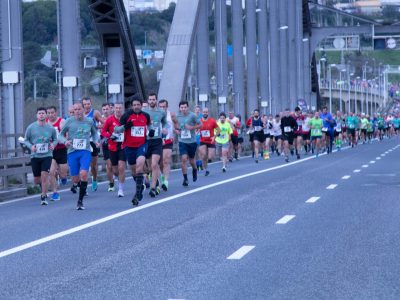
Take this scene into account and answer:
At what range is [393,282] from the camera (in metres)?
9.88

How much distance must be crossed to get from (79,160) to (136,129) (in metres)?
1.09

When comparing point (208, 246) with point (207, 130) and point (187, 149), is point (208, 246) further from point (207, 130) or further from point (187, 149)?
point (207, 130)

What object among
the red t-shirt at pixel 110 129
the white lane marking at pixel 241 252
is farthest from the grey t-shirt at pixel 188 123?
the white lane marking at pixel 241 252

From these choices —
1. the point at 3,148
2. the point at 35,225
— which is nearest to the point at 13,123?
the point at 3,148

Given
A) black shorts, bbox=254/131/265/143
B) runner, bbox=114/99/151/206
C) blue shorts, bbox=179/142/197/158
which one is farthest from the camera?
black shorts, bbox=254/131/265/143

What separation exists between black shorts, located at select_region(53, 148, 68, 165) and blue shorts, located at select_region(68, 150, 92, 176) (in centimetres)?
351

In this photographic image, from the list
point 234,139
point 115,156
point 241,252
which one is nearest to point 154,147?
point 115,156

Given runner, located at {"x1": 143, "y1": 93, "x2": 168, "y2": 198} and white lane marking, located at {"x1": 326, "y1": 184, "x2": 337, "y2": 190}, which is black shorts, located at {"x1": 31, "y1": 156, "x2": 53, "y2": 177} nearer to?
runner, located at {"x1": 143, "y1": 93, "x2": 168, "y2": 198}

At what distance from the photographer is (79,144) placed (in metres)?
19.7

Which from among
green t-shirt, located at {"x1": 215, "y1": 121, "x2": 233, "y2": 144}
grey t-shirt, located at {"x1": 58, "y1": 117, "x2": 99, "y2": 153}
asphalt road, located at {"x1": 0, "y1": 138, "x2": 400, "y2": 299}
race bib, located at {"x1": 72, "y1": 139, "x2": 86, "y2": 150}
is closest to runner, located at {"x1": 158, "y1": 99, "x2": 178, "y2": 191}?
asphalt road, located at {"x1": 0, "y1": 138, "x2": 400, "y2": 299}

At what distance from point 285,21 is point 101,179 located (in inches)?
2518

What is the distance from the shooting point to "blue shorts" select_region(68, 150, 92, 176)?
64.0 feet

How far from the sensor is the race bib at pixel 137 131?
65.8 feet

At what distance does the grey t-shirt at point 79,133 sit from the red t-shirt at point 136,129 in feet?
1.77
